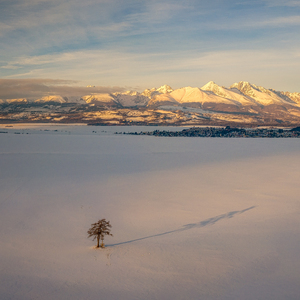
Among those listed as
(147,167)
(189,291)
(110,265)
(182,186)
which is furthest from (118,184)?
(189,291)

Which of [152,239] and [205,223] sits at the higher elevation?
[205,223]

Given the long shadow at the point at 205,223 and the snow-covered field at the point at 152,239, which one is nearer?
the snow-covered field at the point at 152,239

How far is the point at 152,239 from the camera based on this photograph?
18328mm

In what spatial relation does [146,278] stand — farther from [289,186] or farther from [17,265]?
[289,186]

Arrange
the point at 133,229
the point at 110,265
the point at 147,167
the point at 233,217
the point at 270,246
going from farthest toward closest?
the point at 147,167
the point at 233,217
the point at 133,229
the point at 270,246
the point at 110,265

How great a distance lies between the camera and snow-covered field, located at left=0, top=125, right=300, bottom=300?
13797mm

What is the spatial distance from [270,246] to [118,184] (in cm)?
1766

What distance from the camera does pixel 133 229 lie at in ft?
64.8

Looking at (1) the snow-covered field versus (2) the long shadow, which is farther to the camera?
(2) the long shadow

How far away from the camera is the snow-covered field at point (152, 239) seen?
1380 cm

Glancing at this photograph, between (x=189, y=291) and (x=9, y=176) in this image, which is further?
(x=9, y=176)

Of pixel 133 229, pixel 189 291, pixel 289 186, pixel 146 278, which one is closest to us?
pixel 189 291

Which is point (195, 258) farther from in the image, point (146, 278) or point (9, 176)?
point (9, 176)

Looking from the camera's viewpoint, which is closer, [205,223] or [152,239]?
[152,239]
